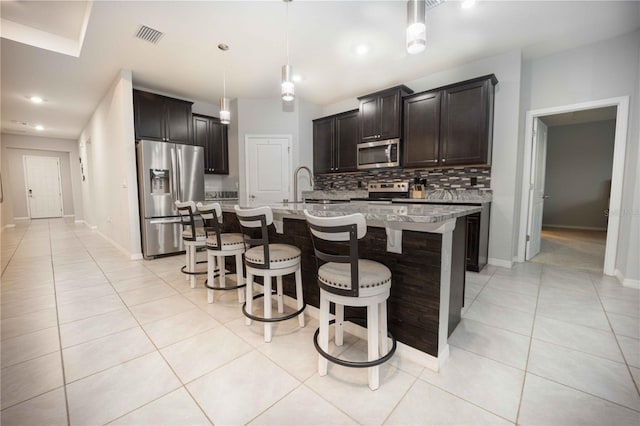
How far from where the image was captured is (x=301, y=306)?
1979mm

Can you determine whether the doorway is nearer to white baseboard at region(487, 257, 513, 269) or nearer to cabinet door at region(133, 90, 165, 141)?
white baseboard at region(487, 257, 513, 269)

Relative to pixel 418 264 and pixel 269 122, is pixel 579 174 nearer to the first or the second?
pixel 269 122

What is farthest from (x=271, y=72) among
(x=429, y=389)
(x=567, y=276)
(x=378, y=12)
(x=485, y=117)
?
(x=567, y=276)

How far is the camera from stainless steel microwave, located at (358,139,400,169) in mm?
4086

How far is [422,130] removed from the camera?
3.84 m

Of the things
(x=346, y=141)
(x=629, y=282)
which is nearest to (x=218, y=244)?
(x=346, y=141)

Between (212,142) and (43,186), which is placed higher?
(212,142)

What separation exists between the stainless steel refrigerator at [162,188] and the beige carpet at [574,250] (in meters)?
5.55

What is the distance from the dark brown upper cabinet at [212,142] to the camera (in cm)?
499

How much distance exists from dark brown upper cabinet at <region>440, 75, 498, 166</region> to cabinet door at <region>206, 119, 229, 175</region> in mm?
4081

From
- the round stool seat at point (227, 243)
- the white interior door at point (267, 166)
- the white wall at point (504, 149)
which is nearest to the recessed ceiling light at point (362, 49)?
the white wall at point (504, 149)

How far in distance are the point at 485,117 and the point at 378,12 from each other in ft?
6.16

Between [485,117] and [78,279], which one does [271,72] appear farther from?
[78,279]

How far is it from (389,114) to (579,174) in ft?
20.9
